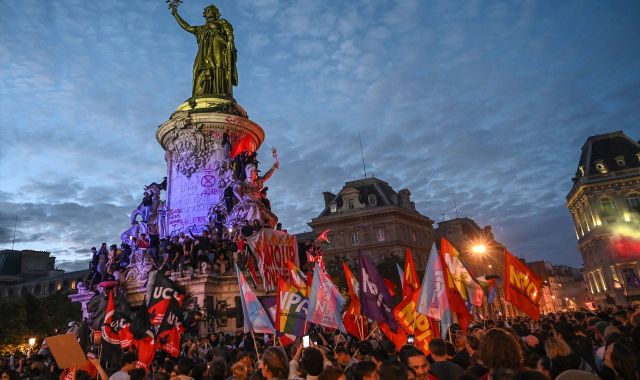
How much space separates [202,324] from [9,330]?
2582 cm

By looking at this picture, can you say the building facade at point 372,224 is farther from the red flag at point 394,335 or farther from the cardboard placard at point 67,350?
the cardboard placard at point 67,350

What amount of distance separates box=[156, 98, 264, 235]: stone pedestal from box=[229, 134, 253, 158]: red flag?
43 centimetres

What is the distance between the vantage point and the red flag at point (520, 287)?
10766mm

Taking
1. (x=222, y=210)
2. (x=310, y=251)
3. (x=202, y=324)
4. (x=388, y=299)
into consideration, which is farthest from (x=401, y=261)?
(x=388, y=299)

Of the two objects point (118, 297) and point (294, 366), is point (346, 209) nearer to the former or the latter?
point (118, 297)

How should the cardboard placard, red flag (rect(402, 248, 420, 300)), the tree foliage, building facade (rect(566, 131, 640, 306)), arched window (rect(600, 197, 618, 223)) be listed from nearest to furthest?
1. the cardboard placard
2. red flag (rect(402, 248, 420, 300))
3. the tree foliage
4. building facade (rect(566, 131, 640, 306))
5. arched window (rect(600, 197, 618, 223))

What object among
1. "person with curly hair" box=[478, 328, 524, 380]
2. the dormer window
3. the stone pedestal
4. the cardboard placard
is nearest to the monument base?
the stone pedestal

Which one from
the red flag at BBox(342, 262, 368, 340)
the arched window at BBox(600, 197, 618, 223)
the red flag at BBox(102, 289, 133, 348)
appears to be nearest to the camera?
the red flag at BBox(102, 289, 133, 348)

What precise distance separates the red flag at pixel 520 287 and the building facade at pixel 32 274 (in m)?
72.4

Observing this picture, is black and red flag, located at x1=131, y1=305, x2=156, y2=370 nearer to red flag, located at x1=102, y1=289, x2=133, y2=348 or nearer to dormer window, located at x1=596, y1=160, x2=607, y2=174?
red flag, located at x1=102, y1=289, x2=133, y2=348

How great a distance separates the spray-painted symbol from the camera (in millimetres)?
25875

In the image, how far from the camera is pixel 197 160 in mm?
26234

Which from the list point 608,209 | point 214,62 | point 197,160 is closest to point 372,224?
point 608,209

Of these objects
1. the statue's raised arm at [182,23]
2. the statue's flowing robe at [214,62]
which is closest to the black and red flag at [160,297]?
the statue's flowing robe at [214,62]
